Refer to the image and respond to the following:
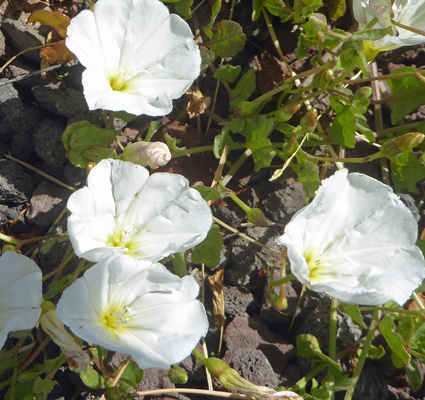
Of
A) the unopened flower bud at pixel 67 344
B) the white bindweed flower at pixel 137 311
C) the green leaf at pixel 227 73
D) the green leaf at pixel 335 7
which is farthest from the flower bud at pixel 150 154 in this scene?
the green leaf at pixel 335 7

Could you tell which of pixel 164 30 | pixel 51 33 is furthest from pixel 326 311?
pixel 51 33

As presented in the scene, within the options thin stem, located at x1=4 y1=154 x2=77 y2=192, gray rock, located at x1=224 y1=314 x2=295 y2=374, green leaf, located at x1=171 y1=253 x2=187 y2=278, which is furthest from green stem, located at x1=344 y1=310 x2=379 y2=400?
thin stem, located at x1=4 y1=154 x2=77 y2=192

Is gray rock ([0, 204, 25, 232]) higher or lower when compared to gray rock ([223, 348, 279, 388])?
higher

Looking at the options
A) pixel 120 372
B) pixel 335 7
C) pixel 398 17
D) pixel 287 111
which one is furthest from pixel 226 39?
pixel 120 372

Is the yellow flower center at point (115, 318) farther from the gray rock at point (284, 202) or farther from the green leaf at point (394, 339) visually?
the green leaf at point (394, 339)

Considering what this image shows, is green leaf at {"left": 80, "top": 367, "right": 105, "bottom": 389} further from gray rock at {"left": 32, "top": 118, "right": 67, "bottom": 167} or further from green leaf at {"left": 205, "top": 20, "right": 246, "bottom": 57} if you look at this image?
green leaf at {"left": 205, "top": 20, "right": 246, "bottom": 57}
